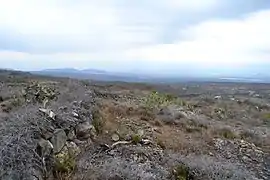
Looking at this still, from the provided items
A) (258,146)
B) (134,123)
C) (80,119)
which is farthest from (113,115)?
(258,146)

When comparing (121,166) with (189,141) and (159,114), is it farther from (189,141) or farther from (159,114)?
(159,114)

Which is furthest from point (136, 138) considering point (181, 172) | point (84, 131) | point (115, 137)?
point (181, 172)

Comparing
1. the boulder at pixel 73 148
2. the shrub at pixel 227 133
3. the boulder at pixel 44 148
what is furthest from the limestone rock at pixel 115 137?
the shrub at pixel 227 133

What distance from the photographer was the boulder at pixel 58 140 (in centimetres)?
617

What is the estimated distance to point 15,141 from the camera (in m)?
A: 5.11

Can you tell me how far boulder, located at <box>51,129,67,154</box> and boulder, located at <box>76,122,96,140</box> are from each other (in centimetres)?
95

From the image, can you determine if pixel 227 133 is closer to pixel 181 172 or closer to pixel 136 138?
pixel 136 138

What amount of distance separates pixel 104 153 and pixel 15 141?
2.45m

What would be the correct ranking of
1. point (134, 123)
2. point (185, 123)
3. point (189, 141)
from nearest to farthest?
point (189, 141), point (134, 123), point (185, 123)

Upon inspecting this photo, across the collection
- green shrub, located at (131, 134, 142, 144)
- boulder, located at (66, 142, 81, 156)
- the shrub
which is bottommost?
the shrub

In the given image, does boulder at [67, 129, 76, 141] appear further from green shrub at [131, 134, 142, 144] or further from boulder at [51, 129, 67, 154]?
green shrub at [131, 134, 142, 144]

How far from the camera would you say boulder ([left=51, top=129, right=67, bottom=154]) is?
6.17 metres

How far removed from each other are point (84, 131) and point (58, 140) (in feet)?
4.52

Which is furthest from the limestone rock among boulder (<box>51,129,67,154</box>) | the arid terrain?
boulder (<box>51,129,67,154</box>)
